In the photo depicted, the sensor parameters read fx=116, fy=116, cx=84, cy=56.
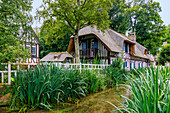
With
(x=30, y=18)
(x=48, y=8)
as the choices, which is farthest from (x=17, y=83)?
(x=48, y=8)

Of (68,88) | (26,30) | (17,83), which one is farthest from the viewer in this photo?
(26,30)

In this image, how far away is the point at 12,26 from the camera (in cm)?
364

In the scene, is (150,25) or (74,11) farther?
(150,25)

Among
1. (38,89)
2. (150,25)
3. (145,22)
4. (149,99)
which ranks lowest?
(38,89)

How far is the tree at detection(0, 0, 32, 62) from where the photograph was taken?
10.6 ft

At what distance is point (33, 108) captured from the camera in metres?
2.67

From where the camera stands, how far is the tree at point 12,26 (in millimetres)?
3246

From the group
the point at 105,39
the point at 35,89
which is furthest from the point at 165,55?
the point at 35,89

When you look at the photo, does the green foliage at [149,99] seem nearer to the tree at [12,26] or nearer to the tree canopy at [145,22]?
the tree at [12,26]

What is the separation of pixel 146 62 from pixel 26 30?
20.9m

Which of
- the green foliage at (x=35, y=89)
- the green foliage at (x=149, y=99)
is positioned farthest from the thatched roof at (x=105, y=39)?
the green foliage at (x=149, y=99)

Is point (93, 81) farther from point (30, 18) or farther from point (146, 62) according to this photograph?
point (146, 62)

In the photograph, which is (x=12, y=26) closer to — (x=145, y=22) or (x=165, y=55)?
(x=145, y=22)

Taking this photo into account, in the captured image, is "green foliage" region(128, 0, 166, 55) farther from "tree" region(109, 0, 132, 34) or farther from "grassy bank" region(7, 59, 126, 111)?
"grassy bank" region(7, 59, 126, 111)
